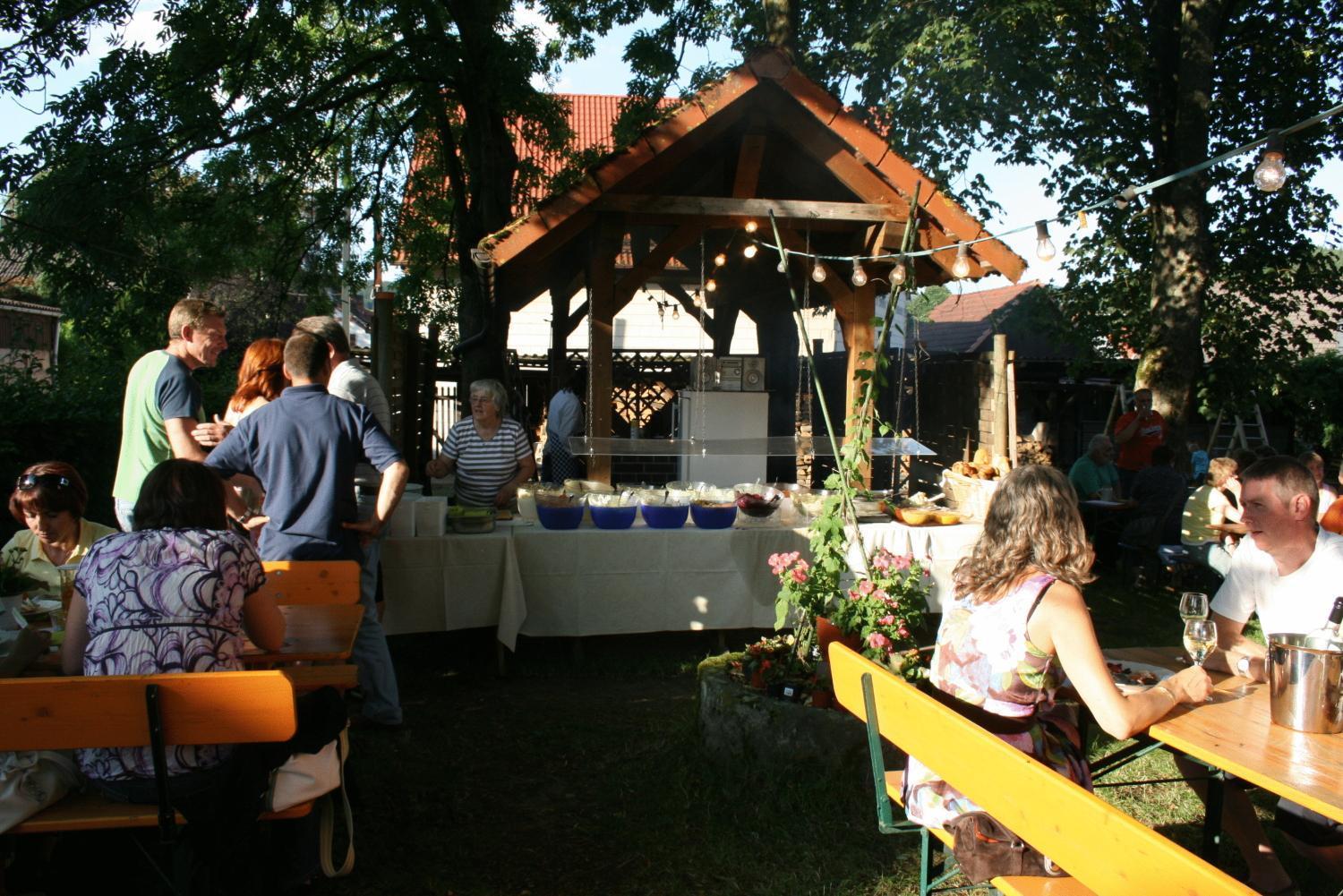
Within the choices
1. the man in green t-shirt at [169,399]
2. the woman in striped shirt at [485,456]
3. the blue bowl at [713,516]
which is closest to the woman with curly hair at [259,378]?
the man in green t-shirt at [169,399]

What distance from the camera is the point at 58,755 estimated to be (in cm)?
271

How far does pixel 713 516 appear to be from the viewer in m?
6.19

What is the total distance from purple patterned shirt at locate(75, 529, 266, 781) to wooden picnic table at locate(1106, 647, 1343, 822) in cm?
247

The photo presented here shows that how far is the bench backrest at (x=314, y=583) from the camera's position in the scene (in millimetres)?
3750

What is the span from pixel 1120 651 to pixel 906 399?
7.56 metres

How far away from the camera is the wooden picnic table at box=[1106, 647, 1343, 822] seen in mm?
2215

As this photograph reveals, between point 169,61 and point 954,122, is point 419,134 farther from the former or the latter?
point 954,122

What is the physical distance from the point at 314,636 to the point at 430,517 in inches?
91.4

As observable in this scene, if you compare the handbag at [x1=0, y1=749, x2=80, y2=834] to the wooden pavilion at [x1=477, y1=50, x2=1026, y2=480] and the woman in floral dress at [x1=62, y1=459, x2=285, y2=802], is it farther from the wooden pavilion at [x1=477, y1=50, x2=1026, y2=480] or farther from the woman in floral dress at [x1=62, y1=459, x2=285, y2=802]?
the wooden pavilion at [x1=477, y1=50, x2=1026, y2=480]

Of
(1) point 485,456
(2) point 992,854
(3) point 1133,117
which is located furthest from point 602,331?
(3) point 1133,117

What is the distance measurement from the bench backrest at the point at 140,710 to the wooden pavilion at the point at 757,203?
468 cm

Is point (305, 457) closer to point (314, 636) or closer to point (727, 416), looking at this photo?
point (314, 636)

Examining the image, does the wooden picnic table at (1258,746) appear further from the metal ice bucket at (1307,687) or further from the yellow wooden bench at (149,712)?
the yellow wooden bench at (149,712)

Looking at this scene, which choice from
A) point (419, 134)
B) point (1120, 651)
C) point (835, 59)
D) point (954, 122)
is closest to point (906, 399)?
point (954, 122)
